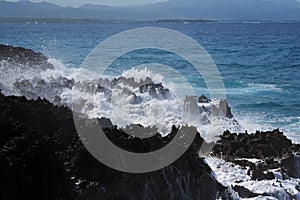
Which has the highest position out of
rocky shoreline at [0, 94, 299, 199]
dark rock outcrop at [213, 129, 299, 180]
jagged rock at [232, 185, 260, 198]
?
rocky shoreline at [0, 94, 299, 199]

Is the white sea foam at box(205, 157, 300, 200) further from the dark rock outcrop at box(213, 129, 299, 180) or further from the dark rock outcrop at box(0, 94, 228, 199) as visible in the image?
the dark rock outcrop at box(0, 94, 228, 199)

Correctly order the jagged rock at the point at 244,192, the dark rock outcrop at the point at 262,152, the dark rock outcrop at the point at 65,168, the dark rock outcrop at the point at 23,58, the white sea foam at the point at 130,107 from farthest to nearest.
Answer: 1. the dark rock outcrop at the point at 23,58
2. the white sea foam at the point at 130,107
3. the dark rock outcrop at the point at 262,152
4. the jagged rock at the point at 244,192
5. the dark rock outcrop at the point at 65,168

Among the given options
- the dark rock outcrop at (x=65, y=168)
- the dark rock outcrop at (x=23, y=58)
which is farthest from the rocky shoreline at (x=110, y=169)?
the dark rock outcrop at (x=23, y=58)

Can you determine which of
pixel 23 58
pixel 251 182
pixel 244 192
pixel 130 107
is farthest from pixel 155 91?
pixel 244 192

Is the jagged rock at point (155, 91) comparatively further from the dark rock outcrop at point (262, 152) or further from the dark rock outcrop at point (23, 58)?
the dark rock outcrop at point (23, 58)

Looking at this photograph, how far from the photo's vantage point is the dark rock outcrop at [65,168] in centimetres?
728

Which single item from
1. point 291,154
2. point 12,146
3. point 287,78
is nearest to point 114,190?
point 12,146

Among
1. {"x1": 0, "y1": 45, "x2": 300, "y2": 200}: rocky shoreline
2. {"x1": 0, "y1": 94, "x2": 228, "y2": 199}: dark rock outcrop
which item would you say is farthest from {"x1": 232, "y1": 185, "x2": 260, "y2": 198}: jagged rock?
{"x1": 0, "y1": 94, "x2": 228, "y2": 199}: dark rock outcrop

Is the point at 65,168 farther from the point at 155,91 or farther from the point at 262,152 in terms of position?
the point at 155,91

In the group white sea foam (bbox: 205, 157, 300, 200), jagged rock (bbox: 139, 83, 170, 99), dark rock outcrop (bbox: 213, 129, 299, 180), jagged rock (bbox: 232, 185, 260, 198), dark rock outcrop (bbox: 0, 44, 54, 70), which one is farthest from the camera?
dark rock outcrop (bbox: 0, 44, 54, 70)

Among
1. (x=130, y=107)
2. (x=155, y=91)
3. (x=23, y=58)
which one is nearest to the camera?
(x=130, y=107)

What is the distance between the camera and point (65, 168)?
26.1ft

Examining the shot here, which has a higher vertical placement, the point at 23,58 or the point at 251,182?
the point at 23,58

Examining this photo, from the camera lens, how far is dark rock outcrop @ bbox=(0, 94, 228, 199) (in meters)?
7.28
